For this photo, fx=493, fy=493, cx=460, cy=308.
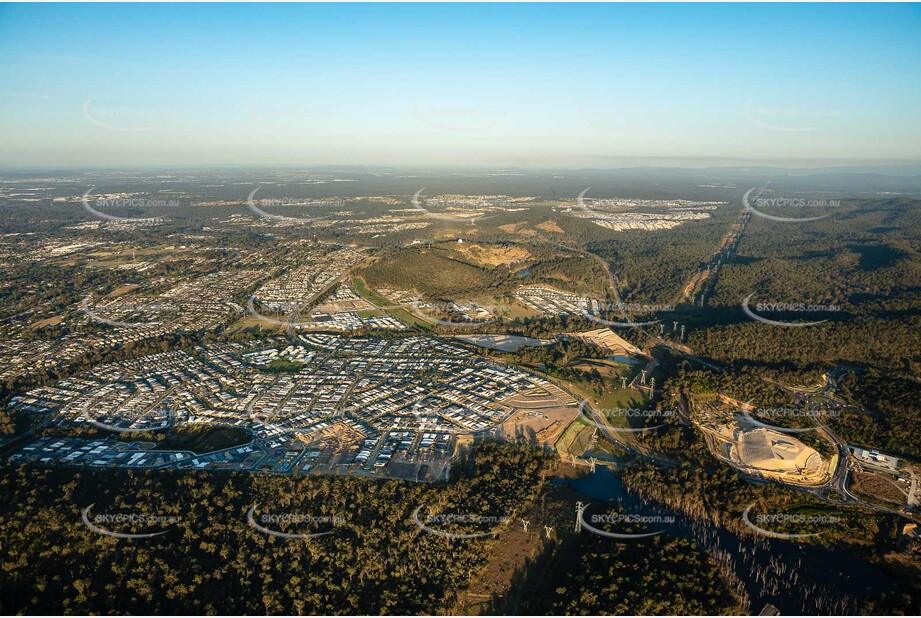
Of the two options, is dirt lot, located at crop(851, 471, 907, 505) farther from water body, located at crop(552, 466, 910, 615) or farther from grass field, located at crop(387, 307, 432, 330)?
grass field, located at crop(387, 307, 432, 330)

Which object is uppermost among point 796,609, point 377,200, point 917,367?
point 377,200

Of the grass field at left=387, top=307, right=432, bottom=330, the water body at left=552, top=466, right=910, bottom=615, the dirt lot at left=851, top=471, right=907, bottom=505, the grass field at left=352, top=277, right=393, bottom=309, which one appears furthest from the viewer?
the grass field at left=352, top=277, right=393, bottom=309

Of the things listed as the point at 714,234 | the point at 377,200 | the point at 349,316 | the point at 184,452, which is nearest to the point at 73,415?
the point at 184,452

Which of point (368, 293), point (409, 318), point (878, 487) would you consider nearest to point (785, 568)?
point (878, 487)

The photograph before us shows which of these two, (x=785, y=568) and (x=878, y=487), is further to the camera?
(x=878, y=487)

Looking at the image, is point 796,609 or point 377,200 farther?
point 377,200

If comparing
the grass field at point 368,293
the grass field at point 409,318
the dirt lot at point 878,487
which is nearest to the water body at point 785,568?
the dirt lot at point 878,487

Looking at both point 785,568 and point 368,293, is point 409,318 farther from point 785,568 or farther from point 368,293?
point 785,568

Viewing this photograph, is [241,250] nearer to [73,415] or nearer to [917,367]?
[73,415]

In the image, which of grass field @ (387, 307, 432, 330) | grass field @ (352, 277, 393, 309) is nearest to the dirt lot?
grass field @ (387, 307, 432, 330)
